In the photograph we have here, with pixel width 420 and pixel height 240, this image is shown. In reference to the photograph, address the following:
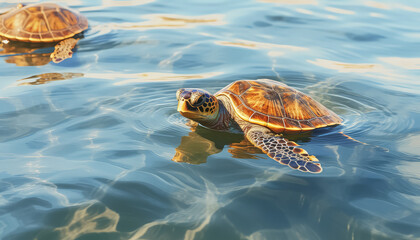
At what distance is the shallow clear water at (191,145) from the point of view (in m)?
3.13

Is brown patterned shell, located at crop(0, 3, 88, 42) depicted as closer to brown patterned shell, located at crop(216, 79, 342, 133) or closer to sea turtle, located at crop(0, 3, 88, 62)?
sea turtle, located at crop(0, 3, 88, 62)

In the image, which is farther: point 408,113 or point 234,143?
point 408,113

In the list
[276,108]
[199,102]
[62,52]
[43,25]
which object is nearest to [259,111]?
[276,108]

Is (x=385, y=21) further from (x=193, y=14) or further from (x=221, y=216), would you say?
(x=221, y=216)

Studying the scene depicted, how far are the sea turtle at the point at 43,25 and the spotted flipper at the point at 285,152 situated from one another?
5171 mm

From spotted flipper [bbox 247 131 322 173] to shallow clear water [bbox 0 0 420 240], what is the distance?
83 mm

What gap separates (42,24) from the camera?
29.4 feet

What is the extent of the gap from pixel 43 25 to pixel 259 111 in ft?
20.4

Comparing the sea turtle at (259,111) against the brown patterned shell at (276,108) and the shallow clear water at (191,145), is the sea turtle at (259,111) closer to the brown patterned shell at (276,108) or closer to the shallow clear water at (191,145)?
the brown patterned shell at (276,108)

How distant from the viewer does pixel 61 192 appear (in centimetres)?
340

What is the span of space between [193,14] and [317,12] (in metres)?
3.61

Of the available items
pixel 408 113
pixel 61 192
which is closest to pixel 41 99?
pixel 61 192

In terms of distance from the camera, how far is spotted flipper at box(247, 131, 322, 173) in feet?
12.8

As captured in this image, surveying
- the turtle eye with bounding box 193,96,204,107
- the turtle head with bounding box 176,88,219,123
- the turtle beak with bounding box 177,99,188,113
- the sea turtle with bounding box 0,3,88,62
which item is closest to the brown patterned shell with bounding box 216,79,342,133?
the turtle head with bounding box 176,88,219,123
